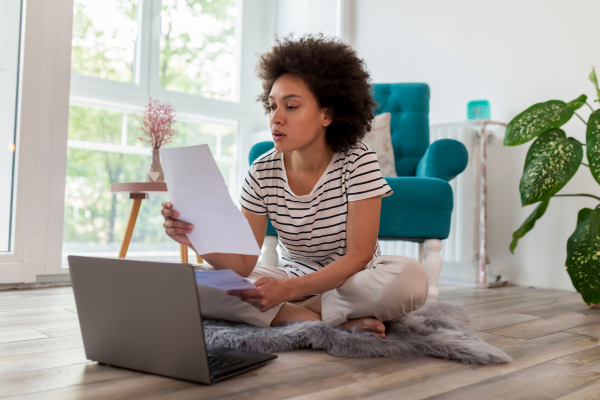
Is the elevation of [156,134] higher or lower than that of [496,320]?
higher

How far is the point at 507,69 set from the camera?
105 inches

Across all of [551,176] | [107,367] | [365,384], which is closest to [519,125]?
[551,176]

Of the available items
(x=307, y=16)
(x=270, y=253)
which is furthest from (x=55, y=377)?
(x=307, y=16)

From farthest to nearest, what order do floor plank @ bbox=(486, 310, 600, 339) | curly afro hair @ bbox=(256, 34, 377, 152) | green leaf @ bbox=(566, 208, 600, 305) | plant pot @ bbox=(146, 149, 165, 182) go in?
plant pot @ bbox=(146, 149, 165, 182) → green leaf @ bbox=(566, 208, 600, 305) → floor plank @ bbox=(486, 310, 600, 339) → curly afro hair @ bbox=(256, 34, 377, 152)

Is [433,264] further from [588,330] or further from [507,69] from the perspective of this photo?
[507,69]

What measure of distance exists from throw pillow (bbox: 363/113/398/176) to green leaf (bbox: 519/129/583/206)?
21.6 inches

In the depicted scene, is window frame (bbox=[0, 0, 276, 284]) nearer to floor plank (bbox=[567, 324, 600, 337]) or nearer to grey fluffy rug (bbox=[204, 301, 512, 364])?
grey fluffy rug (bbox=[204, 301, 512, 364])

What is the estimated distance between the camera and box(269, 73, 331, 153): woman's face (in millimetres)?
1223

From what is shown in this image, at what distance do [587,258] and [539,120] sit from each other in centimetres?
56

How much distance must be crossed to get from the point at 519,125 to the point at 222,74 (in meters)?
2.00

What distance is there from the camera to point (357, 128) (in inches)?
52.1

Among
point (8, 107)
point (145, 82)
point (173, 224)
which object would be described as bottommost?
point (173, 224)

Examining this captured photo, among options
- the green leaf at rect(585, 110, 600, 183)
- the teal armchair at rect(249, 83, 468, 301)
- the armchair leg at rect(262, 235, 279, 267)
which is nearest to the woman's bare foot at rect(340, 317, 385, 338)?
the teal armchair at rect(249, 83, 468, 301)

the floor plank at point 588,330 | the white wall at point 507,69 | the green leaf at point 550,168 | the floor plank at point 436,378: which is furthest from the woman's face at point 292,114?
the white wall at point 507,69
